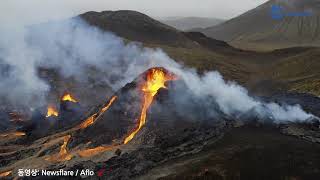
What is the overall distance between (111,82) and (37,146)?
115 feet

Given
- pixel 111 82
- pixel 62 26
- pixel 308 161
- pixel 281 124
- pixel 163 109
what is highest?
pixel 62 26

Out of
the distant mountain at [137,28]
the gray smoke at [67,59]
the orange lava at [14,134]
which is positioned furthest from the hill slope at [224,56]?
the orange lava at [14,134]

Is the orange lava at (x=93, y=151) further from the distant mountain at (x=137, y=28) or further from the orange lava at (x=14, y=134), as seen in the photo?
the distant mountain at (x=137, y=28)

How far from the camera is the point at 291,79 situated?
241 feet

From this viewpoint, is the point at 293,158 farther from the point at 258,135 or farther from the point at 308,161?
the point at 258,135

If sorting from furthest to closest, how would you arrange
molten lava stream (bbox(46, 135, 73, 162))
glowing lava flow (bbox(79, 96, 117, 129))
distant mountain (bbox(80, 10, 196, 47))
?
distant mountain (bbox(80, 10, 196, 47)) < glowing lava flow (bbox(79, 96, 117, 129)) < molten lava stream (bbox(46, 135, 73, 162))

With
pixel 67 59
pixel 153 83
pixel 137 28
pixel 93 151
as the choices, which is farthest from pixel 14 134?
pixel 137 28

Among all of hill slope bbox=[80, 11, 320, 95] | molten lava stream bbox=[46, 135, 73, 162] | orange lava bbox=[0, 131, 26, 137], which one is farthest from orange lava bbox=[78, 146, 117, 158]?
hill slope bbox=[80, 11, 320, 95]

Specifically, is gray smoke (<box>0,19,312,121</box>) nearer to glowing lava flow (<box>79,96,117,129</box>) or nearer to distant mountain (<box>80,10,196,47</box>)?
glowing lava flow (<box>79,96,117,129</box>)

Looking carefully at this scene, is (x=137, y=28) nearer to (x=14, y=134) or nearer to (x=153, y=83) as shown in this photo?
(x=14, y=134)

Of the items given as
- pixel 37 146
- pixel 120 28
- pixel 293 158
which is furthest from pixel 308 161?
pixel 120 28

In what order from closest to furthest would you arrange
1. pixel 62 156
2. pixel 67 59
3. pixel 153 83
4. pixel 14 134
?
pixel 62 156
pixel 153 83
pixel 14 134
pixel 67 59

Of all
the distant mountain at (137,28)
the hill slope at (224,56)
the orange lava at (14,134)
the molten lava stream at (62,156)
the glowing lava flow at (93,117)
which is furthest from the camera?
the distant mountain at (137,28)

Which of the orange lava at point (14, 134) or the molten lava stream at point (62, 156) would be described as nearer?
the molten lava stream at point (62, 156)
